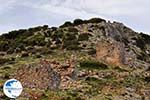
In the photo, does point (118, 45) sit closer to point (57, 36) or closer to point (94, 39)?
point (94, 39)

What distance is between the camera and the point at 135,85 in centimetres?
5700

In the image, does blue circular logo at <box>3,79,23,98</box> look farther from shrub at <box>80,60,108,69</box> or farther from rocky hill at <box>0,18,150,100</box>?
shrub at <box>80,60,108,69</box>

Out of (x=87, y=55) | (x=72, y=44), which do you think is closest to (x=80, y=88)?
(x=87, y=55)

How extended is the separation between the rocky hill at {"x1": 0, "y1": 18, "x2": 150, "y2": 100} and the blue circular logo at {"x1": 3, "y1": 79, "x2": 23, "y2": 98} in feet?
79.3

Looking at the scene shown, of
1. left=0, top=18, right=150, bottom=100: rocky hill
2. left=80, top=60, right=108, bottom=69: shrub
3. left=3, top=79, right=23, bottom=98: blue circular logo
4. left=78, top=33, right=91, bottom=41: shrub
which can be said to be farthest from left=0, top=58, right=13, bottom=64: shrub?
left=3, top=79, right=23, bottom=98: blue circular logo

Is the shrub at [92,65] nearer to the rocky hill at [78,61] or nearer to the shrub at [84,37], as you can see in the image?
A: the rocky hill at [78,61]

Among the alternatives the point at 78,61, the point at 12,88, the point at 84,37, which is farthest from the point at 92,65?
the point at 12,88

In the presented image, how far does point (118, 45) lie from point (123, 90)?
589 inches

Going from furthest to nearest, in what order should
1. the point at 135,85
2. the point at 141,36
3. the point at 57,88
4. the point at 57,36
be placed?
the point at 141,36 → the point at 57,36 → the point at 135,85 → the point at 57,88

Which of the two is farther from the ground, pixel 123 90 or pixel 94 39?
pixel 94 39

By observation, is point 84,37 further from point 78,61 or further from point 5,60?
point 78,61

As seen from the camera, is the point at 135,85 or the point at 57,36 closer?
the point at 135,85

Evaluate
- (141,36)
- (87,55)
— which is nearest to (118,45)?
(87,55)

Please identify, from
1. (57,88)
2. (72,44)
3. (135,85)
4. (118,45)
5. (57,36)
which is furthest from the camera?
(57,36)
